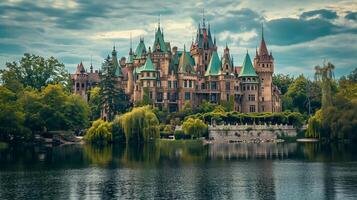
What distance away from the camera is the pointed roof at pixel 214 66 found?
114 meters

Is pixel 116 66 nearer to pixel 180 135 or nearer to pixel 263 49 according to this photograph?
pixel 263 49


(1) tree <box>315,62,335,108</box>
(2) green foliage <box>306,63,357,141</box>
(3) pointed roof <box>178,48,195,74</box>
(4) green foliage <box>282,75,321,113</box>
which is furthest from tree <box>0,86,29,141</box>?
(4) green foliage <box>282,75,321,113</box>

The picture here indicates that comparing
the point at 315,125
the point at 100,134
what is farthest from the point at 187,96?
the point at 315,125

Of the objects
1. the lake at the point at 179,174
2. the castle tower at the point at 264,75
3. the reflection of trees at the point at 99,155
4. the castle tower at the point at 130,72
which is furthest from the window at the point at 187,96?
the lake at the point at 179,174

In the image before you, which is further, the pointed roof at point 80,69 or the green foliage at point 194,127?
the pointed roof at point 80,69

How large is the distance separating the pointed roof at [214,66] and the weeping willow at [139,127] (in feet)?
93.1

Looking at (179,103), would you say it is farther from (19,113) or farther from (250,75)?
(19,113)

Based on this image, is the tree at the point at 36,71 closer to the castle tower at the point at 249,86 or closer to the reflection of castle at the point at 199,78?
the reflection of castle at the point at 199,78

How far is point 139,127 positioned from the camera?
3455 inches

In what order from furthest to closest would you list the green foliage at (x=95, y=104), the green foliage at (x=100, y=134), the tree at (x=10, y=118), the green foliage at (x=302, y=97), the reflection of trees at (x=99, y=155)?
1. the green foliage at (x=302, y=97)
2. the green foliage at (x=95, y=104)
3. the green foliage at (x=100, y=134)
4. the tree at (x=10, y=118)
5. the reflection of trees at (x=99, y=155)

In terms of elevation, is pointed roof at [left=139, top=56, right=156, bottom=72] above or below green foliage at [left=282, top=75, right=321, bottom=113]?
above

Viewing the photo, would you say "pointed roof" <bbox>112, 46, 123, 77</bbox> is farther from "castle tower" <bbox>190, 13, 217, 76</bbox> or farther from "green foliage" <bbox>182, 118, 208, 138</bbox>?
"green foliage" <bbox>182, 118, 208, 138</bbox>

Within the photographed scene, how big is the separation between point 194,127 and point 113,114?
59.8ft

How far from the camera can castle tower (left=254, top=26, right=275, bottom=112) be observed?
113 m
